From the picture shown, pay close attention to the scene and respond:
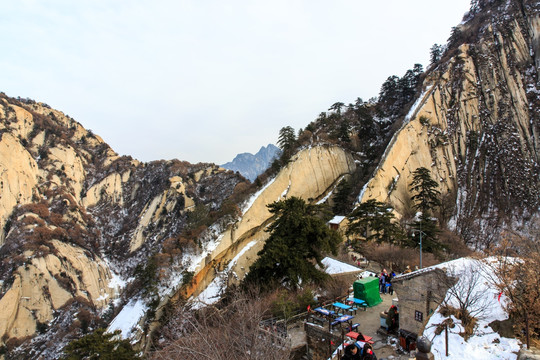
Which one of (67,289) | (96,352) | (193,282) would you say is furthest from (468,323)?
(67,289)

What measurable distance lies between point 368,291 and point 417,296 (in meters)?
3.92

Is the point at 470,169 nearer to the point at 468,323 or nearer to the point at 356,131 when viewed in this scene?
the point at 356,131

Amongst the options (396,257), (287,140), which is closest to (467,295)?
(396,257)

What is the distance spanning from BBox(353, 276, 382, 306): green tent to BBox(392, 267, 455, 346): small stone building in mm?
3148

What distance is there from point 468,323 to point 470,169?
41104mm

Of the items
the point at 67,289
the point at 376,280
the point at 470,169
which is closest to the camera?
the point at 376,280

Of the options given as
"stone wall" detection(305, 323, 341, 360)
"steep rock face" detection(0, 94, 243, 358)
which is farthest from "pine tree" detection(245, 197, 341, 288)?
"steep rock face" detection(0, 94, 243, 358)

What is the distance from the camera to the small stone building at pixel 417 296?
1035 cm

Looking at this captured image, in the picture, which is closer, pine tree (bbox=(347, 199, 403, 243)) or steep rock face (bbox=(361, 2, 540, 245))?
pine tree (bbox=(347, 199, 403, 243))

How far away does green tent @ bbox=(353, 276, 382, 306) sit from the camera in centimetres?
1453

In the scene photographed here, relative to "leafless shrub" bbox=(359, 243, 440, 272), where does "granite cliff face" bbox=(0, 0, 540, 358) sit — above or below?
above

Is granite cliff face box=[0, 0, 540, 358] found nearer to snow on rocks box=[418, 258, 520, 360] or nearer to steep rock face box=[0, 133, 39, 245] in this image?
steep rock face box=[0, 133, 39, 245]

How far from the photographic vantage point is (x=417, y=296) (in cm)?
1087

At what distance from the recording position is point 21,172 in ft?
160
